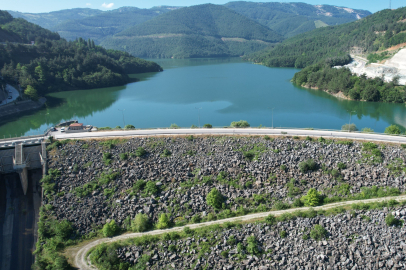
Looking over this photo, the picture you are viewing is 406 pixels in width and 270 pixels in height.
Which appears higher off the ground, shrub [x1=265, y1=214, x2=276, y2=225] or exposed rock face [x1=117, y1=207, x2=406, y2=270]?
shrub [x1=265, y1=214, x2=276, y2=225]

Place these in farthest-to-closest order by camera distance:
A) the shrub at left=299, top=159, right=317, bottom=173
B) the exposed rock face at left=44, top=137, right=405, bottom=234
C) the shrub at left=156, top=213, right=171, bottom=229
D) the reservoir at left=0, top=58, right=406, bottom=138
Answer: the reservoir at left=0, top=58, right=406, bottom=138 < the shrub at left=299, top=159, right=317, bottom=173 < the exposed rock face at left=44, top=137, right=405, bottom=234 < the shrub at left=156, top=213, right=171, bottom=229

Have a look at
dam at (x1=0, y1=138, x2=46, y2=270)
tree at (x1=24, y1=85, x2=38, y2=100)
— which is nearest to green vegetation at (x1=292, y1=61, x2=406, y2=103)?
dam at (x1=0, y1=138, x2=46, y2=270)

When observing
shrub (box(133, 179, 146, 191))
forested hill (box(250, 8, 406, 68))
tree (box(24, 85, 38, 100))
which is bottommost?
shrub (box(133, 179, 146, 191))

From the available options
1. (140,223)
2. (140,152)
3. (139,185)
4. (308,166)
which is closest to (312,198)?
(308,166)

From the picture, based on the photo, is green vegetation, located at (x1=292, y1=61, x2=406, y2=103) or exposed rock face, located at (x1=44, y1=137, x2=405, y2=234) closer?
exposed rock face, located at (x1=44, y1=137, x2=405, y2=234)

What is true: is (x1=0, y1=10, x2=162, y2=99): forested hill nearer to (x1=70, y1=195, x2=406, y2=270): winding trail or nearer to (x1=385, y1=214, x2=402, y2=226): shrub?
(x1=70, y1=195, x2=406, y2=270): winding trail

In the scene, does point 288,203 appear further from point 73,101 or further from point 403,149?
point 73,101

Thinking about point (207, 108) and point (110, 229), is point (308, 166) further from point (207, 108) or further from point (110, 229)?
point (207, 108)
